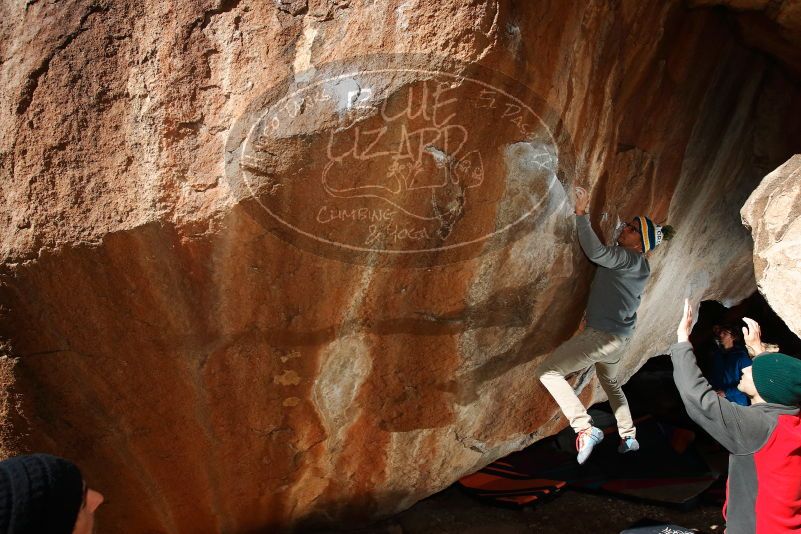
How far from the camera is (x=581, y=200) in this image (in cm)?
313

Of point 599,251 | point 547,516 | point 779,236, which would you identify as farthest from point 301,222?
point 547,516

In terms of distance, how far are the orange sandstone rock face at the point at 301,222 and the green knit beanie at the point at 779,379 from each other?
Answer: 3.81 ft

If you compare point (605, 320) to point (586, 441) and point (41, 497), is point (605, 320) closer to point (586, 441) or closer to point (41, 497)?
point (586, 441)

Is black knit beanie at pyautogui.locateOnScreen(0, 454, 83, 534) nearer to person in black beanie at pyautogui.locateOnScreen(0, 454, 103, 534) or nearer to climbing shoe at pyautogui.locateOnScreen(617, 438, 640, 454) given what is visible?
person in black beanie at pyautogui.locateOnScreen(0, 454, 103, 534)

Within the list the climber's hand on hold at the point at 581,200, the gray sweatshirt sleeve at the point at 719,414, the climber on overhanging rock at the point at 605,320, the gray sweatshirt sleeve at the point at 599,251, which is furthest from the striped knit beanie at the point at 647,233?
the gray sweatshirt sleeve at the point at 719,414

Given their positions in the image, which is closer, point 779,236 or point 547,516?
point 779,236

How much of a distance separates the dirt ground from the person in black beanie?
318 cm

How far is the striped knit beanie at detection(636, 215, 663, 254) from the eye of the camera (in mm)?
3420

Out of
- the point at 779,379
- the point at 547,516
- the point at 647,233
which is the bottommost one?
the point at 547,516

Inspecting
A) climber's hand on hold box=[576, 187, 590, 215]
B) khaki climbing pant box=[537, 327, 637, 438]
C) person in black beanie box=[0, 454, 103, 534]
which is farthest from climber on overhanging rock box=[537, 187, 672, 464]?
person in black beanie box=[0, 454, 103, 534]

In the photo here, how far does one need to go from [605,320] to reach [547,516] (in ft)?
6.70

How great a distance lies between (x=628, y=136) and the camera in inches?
139

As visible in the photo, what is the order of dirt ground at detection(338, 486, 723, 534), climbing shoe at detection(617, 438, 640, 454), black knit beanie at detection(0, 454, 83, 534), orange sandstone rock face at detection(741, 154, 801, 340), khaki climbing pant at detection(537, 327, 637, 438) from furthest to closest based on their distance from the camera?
dirt ground at detection(338, 486, 723, 534)
climbing shoe at detection(617, 438, 640, 454)
khaki climbing pant at detection(537, 327, 637, 438)
orange sandstone rock face at detection(741, 154, 801, 340)
black knit beanie at detection(0, 454, 83, 534)

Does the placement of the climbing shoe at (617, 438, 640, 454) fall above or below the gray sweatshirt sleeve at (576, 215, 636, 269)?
below
